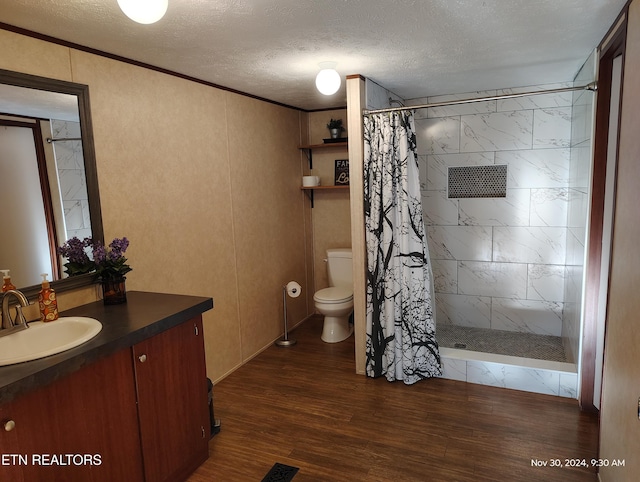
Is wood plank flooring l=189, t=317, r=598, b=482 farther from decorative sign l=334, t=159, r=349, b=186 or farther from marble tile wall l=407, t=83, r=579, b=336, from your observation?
decorative sign l=334, t=159, r=349, b=186

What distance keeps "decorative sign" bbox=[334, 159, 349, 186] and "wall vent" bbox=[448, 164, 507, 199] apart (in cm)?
106

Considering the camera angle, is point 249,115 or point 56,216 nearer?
point 56,216

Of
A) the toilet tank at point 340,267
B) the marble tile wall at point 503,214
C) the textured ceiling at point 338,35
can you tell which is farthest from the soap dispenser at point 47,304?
the marble tile wall at point 503,214

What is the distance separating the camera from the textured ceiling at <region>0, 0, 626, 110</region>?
1802mm

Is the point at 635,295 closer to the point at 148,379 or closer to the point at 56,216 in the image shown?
the point at 148,379

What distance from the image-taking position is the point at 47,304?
191cm

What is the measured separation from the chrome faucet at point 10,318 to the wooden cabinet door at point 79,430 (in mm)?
434

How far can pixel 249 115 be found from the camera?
357 centimetres

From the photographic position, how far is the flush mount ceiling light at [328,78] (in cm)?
263

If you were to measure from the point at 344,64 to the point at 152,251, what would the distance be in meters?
1.74

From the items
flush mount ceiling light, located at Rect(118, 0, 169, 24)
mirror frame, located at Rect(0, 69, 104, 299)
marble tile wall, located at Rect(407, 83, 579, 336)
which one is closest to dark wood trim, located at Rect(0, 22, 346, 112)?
mirror frame, located at Rect(0, 69, 104, 299)

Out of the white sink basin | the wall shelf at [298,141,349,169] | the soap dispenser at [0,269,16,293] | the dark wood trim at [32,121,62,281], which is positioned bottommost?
the white sink basin

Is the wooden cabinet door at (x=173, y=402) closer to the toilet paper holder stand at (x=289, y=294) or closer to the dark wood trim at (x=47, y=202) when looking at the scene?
the dark wood trim at (x=47, y=202)

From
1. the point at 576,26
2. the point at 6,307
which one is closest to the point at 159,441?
the point at 6,307
